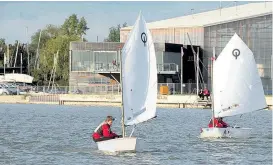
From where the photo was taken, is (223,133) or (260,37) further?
(260,37)

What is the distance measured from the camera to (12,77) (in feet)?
482

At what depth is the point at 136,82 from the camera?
3891 cm

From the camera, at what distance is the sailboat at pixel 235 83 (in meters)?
51.2

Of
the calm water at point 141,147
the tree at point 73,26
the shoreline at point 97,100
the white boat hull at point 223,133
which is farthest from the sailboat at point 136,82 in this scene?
the tree at point 73,26

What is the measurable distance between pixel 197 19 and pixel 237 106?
8502 cm

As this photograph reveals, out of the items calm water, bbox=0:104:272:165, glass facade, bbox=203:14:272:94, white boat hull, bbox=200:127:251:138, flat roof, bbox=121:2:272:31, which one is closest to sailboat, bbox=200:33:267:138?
white boat hull, bbox=200:127:251:138

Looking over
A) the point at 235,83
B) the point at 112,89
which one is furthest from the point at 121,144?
the point at 112,89

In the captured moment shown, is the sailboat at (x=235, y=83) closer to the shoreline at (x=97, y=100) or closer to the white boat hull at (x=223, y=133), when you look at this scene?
the white boat hull at (x=223, y=133)

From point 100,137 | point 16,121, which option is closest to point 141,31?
point 100,137

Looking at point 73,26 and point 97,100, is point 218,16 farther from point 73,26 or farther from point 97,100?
point 73,26

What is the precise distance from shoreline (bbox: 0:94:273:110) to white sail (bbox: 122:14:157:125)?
57537mm

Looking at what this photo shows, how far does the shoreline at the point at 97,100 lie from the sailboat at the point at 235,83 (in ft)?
142

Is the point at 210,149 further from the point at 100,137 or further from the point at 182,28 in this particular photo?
the point at 182,28

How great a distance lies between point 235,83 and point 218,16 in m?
82.6
